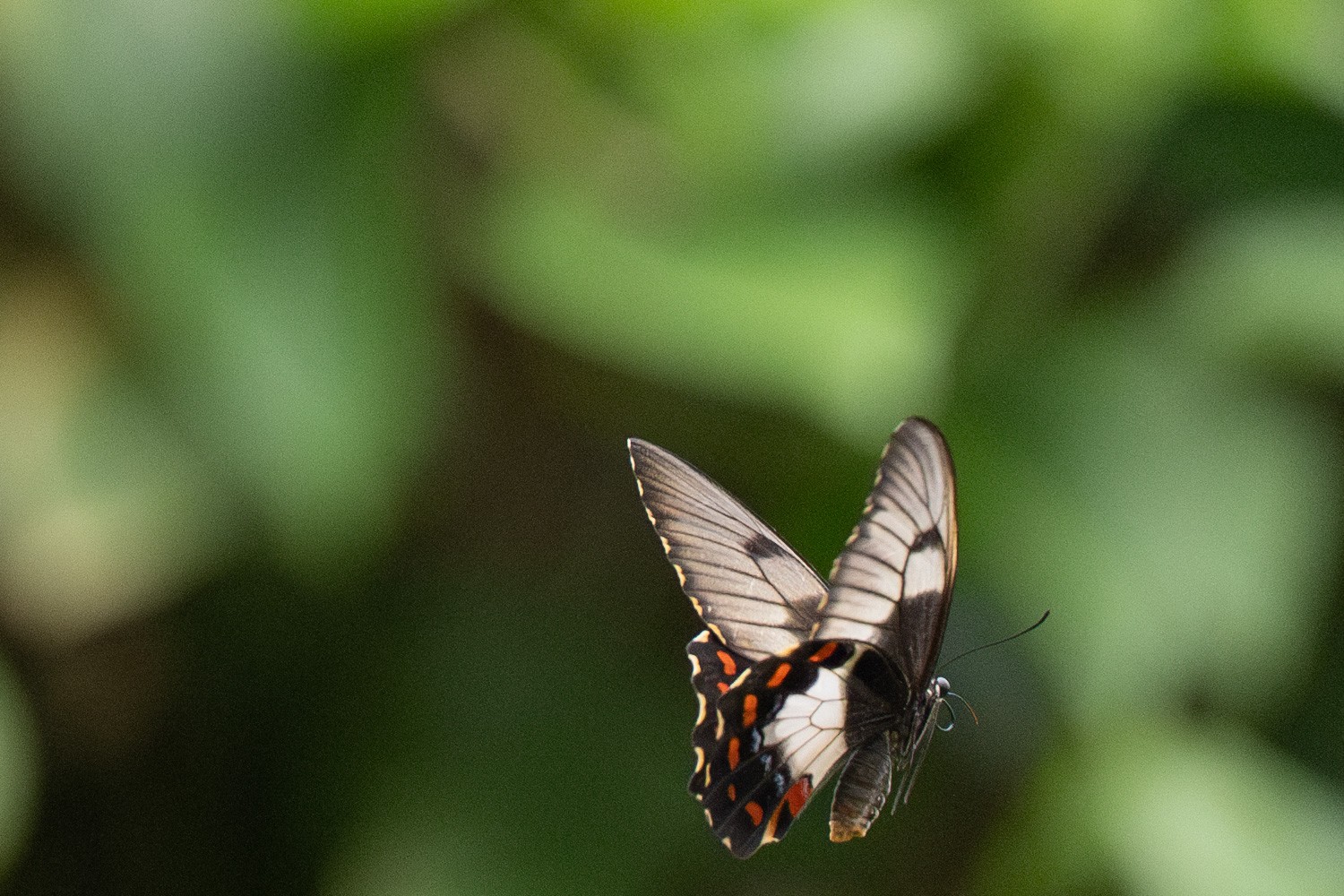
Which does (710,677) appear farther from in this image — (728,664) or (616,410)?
(616,410)

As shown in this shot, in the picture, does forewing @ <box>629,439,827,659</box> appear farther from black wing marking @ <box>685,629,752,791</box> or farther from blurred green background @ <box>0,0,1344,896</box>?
blurred green background @ <box>0,0,1344,896</box>

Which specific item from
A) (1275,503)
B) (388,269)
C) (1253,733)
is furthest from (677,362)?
(1253,733)

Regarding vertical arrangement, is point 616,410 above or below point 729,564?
below

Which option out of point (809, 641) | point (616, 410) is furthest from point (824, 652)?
point (616, 410)

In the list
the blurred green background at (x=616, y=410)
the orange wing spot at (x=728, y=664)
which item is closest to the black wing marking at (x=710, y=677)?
the orange wing spot at (x=728, y=664)

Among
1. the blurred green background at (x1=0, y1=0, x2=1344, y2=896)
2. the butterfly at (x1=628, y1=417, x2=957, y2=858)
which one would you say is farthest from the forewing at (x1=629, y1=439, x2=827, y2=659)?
the blurred green background at (x1=0, y1=0, x2=1344, y2=896)

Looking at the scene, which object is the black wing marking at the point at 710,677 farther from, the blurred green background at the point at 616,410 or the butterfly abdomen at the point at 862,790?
the blurred green background at the point at 616,410

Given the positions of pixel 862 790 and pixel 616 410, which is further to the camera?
pixel 616 410
